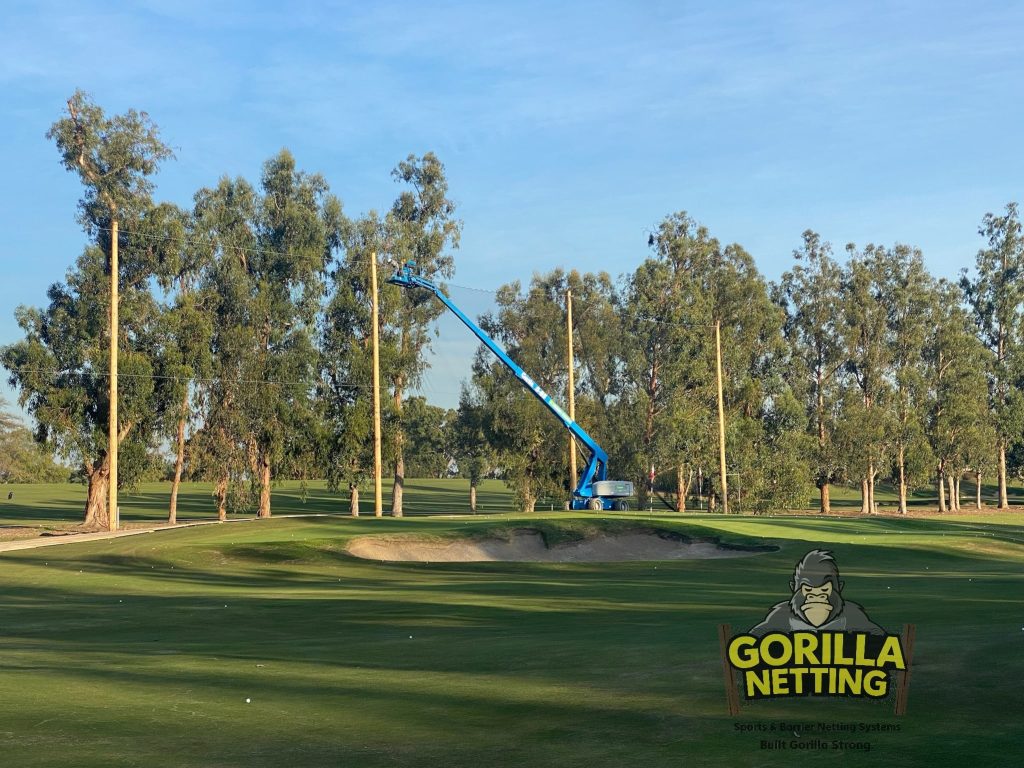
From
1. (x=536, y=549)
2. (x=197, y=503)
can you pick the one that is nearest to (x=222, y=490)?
(x=197, y=503)

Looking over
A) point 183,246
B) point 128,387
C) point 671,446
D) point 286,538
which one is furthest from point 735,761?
point 671,446

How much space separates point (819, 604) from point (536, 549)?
3302cm

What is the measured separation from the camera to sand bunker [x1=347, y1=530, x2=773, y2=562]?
38.9 m

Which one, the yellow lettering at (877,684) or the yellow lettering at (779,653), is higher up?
Result: the yellow lettering at (779,653)

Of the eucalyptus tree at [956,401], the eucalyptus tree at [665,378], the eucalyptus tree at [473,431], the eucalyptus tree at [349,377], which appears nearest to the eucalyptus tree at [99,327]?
the eucalyptus tree at [349,377]

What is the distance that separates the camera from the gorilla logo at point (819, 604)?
7.73 metres

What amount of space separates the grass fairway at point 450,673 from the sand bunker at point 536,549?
27.4ft

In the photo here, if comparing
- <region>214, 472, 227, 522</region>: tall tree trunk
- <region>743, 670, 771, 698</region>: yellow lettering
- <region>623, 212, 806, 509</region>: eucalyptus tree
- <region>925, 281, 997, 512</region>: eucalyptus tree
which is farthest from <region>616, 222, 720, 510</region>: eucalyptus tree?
<region>743, 670, 771, 698</region>: yellow lettering

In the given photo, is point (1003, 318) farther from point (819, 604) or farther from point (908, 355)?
point (819, 604)

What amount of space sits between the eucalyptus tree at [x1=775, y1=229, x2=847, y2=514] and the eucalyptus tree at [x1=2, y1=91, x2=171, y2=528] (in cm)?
5650

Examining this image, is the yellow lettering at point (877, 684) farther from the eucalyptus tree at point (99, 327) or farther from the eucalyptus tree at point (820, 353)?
the eucalyptus tree at point (820, 353)

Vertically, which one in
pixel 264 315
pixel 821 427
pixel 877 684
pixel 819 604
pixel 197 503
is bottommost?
pixel 197 503

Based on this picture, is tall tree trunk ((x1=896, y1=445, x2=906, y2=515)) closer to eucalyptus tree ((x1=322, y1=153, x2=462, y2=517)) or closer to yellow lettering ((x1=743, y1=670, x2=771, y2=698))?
eucalyptus tree ((x1=322, y1=153, x2=462, y2=517))

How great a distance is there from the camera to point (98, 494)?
2623 inches
